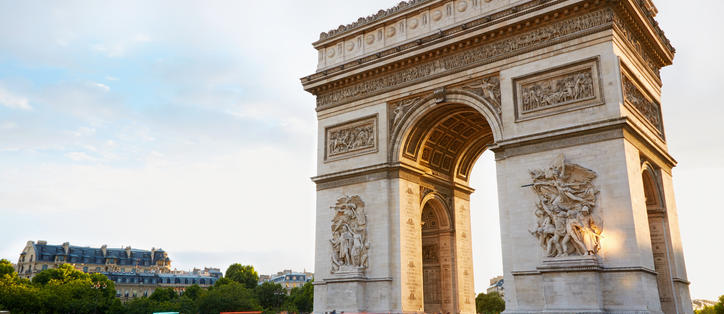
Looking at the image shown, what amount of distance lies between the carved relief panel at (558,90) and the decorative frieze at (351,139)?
6.03 meters

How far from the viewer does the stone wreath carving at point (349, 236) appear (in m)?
21.4

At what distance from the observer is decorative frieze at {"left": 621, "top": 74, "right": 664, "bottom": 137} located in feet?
60.4

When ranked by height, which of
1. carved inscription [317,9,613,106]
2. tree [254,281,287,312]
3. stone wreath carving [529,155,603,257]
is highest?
carved inscription [317,9,613,106]

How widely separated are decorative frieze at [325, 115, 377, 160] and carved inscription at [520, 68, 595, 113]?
6.21 m

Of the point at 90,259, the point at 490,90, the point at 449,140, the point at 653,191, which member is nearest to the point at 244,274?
the point at 90,259

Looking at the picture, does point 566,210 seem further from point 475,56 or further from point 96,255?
point 96,255

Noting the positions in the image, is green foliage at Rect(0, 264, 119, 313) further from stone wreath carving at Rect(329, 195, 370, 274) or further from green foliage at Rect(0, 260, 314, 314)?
stone wreath carving at Rect(329, 195, 370, 274)

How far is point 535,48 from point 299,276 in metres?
94.6

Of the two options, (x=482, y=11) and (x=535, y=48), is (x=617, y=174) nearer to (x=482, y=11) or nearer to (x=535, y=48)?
(x=535, y=48)

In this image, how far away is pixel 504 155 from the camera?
1925 centimetres

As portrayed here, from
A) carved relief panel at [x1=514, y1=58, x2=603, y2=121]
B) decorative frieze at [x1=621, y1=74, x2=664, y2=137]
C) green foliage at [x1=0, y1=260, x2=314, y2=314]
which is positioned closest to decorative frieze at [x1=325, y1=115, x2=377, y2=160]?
carved relief panel at [x1=514, y1=58, x2=603, y2=121]

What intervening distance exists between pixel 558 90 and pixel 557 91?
0.14ft

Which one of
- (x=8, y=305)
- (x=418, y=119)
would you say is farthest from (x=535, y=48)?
(x=8, y=305)

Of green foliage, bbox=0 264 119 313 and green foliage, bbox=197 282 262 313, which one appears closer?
green foliage, bbox=0 264 119 313
